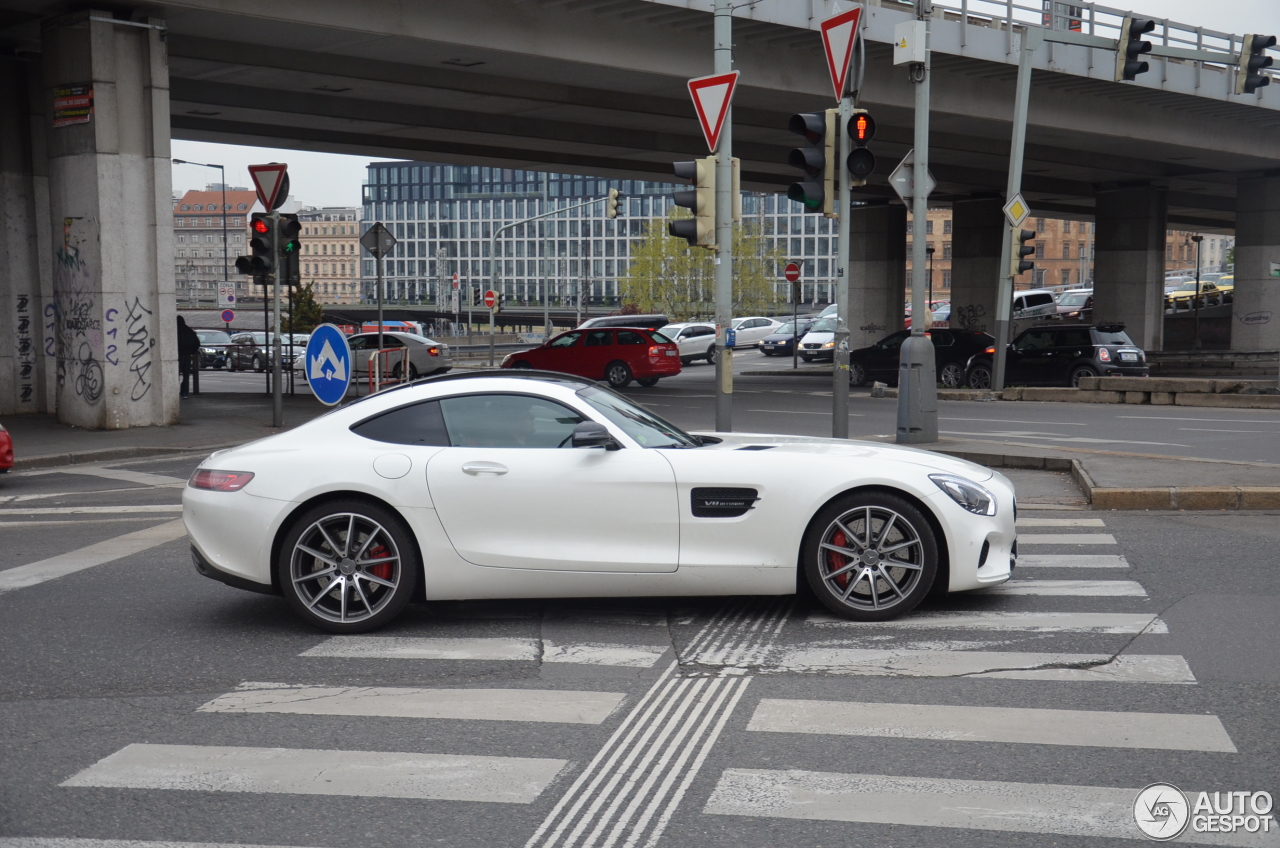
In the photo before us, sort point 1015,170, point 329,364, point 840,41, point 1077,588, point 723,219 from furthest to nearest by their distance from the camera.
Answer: point 1015,170 < point 723,219 < point 840,41 < point 329,364 < point 1077,588

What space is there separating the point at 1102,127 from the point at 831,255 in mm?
117273

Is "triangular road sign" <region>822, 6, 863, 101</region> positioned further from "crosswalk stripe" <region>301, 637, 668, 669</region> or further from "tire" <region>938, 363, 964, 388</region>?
"tire" <region>938, 363, 964, 388</region>

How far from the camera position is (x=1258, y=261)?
3984 cm

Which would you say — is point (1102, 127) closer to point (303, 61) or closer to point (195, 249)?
point (303, 61)

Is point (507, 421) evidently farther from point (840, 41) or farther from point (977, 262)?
point (977, 262)

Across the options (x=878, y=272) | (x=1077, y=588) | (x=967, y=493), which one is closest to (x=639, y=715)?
(x=967, y=493)

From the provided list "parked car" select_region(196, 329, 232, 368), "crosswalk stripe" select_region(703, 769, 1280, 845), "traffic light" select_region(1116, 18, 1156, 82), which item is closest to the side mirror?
"crosswalk stripe" select_region(703, 769, 1280, 845)

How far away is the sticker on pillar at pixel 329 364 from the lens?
11680 millimetres

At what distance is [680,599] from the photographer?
7137 mm

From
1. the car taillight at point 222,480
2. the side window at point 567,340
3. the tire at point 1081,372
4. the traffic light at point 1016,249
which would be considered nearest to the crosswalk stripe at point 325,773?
the car taillight at point 222,480

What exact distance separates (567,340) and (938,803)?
28119mm

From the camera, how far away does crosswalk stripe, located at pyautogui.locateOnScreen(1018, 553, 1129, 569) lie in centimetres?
792

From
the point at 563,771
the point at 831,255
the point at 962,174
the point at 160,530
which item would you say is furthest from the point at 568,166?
the point at 831,255

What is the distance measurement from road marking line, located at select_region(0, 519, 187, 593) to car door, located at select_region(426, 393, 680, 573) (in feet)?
7.83
